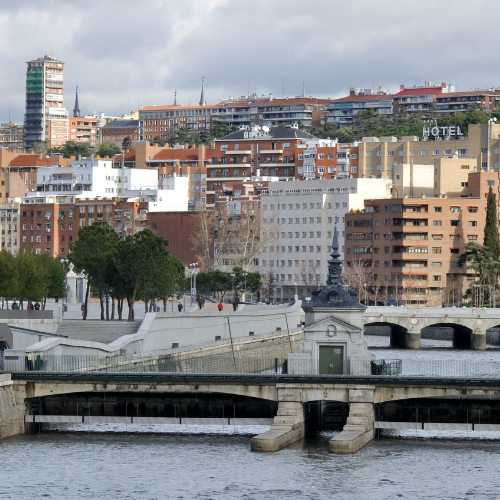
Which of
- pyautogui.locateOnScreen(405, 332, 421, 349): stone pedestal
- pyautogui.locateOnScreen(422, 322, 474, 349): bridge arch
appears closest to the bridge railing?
pyautogui.locateOnScreen(405, 332, 421, 349): stone pedestal

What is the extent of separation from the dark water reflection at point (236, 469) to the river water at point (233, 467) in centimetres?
3

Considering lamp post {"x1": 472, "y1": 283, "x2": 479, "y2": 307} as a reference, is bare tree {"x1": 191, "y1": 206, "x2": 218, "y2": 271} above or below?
above

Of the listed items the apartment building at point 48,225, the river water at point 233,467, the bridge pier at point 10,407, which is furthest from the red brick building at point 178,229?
the bridge pier at point 10,407

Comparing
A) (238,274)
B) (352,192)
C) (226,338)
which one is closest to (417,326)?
(238,274)

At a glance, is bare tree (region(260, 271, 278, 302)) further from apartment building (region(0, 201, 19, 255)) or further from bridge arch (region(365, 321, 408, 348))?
bridge arch (region(365, 321, 408, 348))

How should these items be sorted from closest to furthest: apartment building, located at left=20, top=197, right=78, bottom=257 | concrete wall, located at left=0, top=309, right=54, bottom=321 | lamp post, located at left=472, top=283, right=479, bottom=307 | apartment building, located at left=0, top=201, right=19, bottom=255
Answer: concrete wall, located at left=0, top=309, right=54, bottom=321
lamp post, located at left=472, top=283, right=479, bottom=307
apartment building, located at left=20, top=197, right=78, bottom=257
apartment building, located at left=0, top=201, right=19, bottom=255

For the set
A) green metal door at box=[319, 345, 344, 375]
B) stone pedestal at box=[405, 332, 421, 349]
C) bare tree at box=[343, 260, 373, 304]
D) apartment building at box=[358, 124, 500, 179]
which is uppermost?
apartment building at box=[358, 124, 500, 179]

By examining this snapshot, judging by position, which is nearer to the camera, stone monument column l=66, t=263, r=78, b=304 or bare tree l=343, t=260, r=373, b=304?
stone monument column l=66, t=263, r=78, b=304

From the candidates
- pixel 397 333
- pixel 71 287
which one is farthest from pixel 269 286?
pixel 71 287

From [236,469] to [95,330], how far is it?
100 feet

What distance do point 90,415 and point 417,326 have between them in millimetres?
64101

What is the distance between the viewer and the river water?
47.9 meters

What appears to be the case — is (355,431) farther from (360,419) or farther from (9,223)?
(9,223)

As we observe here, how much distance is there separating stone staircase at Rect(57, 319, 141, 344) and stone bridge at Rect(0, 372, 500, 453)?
18427mm
